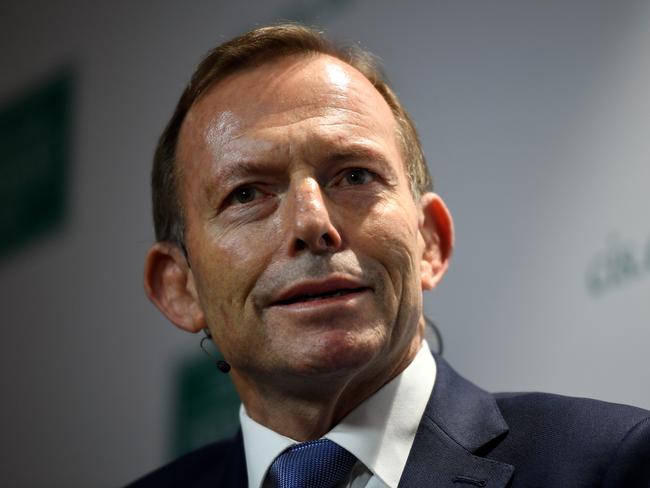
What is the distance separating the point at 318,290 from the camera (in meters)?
2.14

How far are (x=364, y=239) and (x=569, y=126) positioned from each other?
1098 millimetres

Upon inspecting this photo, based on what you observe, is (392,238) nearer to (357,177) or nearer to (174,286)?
(357,177)

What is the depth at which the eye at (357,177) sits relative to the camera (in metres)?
2.31

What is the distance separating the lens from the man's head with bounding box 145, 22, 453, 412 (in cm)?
215

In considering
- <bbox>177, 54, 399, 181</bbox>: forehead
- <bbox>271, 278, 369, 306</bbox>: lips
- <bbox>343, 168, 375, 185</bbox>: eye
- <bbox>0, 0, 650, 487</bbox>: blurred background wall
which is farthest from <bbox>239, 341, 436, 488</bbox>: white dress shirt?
<bbox>0, 0, 650, 487</bbox>: blurred background wall

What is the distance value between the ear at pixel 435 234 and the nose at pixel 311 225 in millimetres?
437

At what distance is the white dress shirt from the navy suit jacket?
0.03 meters

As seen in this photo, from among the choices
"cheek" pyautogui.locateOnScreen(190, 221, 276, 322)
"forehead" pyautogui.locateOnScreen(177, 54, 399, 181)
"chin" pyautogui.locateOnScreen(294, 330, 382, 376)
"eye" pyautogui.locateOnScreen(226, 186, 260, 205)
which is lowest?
"chin" pyautogui.locateOnScreen(294, 330, 382, 376)

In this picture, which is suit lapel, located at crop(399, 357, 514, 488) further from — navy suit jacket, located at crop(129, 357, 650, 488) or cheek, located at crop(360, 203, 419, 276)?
cheek, located at crop(360, 203, 419, 276)

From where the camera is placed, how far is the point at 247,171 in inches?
91.0

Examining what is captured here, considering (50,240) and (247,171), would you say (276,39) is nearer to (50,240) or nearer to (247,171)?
(247,171)

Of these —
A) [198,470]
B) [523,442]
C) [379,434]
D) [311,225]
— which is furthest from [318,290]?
[198,470]

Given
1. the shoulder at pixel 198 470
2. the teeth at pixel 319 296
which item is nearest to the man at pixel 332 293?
the teeth at pixel 319 296

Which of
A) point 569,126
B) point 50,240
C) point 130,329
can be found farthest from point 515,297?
point 50,240
